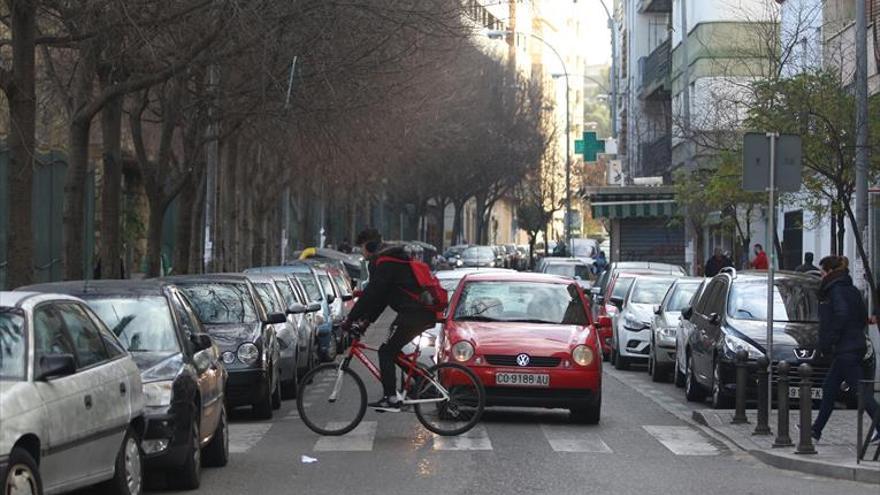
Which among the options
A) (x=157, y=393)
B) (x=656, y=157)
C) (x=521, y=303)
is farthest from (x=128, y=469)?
(x=656, y=157)

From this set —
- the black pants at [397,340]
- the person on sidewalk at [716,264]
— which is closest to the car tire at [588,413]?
the black pants at [397,340]

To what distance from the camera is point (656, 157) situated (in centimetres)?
5950

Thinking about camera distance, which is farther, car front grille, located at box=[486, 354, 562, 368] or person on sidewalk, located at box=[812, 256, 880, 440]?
car front grille, located at box=[486, 354, 562, 368]

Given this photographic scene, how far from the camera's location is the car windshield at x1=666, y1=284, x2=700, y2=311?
24703mm

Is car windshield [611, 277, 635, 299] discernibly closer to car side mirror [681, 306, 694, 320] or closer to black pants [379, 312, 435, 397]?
car side mirror [681, 306, 694, 320]

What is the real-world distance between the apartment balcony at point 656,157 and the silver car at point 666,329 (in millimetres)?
30054

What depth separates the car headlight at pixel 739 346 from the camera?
60.0 feet

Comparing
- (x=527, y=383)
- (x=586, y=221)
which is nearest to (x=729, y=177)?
(x=527, y=383)

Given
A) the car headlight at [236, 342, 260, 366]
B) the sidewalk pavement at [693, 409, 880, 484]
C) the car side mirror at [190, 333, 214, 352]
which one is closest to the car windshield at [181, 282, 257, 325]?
the car headlight at [236, 342, 260, 366]

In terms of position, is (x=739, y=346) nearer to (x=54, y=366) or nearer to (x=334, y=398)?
(x=334, y=398)

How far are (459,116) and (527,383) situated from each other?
51320mm

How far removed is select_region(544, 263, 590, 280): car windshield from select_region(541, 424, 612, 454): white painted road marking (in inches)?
897

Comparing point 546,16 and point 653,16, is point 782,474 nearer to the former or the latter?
point 653,16

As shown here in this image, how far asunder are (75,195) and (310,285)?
713 centimetres
